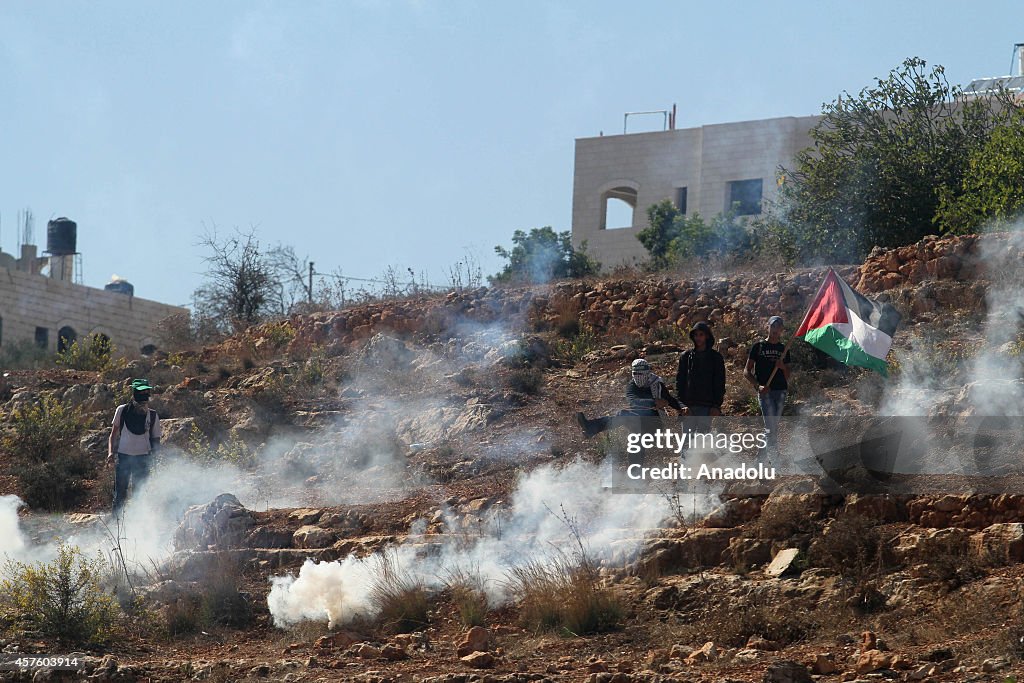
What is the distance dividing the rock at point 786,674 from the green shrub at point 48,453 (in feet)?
34.6

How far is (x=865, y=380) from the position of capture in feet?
49.1

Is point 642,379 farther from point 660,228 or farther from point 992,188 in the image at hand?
point 660,228

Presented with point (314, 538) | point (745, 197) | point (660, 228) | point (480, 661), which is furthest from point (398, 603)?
point (745, 197)

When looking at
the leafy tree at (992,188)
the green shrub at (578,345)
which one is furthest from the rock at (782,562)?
the leafy tree at (992,188)

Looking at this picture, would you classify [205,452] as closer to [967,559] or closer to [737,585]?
[737,585]

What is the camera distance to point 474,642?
9.70 metres

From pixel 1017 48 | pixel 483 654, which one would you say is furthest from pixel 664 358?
pixel 1017 48

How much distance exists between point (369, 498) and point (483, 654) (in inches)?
213

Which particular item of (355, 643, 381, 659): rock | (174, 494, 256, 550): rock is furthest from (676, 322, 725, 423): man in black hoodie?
(174, 494, 256, 550): rock

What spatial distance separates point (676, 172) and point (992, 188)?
15403 mm

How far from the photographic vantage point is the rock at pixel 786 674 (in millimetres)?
8023

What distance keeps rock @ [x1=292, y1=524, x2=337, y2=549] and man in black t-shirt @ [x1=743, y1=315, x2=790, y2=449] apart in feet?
14.3

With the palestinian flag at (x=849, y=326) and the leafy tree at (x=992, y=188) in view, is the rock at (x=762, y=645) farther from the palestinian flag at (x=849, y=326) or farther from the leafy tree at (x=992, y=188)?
the leafy tree at (x=992, y=188)

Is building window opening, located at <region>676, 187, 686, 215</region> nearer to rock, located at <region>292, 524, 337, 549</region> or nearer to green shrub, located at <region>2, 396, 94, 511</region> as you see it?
green shrub, located at <region>2, 396, 94, 511</region>
